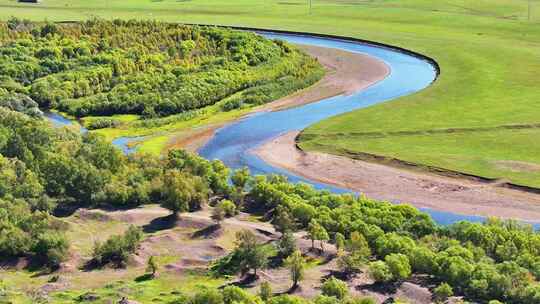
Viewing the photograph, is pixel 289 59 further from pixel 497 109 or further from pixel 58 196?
pixel 58 196

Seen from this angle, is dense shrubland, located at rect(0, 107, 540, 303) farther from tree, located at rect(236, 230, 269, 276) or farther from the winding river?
the winding river

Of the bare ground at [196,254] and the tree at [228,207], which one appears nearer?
the bare ground at [196,254]

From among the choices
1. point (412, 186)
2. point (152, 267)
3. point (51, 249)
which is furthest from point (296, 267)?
point (412, 186)

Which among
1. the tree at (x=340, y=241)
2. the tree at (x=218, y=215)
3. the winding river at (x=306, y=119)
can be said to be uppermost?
the tree at (x=340, y=241)

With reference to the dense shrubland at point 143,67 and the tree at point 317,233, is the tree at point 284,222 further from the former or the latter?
the dense shrubland at point 143,67

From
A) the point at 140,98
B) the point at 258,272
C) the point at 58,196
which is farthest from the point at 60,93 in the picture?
the point at 258,272

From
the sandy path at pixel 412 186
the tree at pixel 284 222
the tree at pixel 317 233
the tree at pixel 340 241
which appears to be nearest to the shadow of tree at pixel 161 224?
the tree at pixel 284 222
